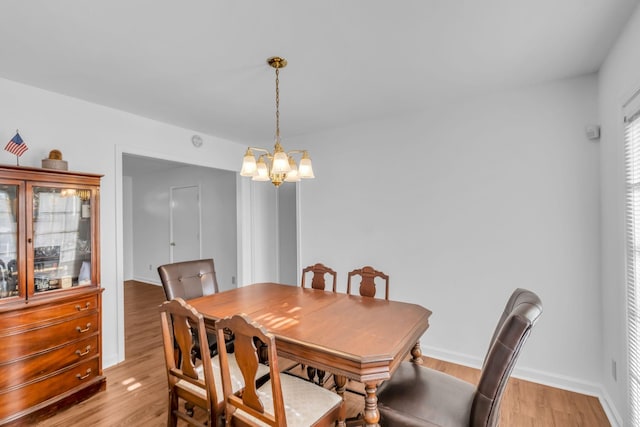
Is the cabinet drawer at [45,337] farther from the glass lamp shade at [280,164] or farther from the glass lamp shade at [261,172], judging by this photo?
the glass lamp shade at [280,164]

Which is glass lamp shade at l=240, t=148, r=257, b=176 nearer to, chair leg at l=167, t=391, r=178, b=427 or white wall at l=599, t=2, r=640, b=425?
chair leg at l=167, t=391, r=178, b=427

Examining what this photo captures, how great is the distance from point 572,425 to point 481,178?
198 centimetres

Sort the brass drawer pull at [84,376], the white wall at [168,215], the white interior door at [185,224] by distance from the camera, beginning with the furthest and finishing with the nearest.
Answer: the white interior door at [185,224] → the white wall at [168,215] → the brass drawer pull at [84,376]

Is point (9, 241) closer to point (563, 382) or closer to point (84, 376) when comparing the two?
point (84, 376)

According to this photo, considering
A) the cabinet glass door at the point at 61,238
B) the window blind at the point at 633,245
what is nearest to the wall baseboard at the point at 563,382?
the window blind at the point at 633,245

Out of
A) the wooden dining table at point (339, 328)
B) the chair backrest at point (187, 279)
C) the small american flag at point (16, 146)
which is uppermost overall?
the small american flag at point (16, 146)

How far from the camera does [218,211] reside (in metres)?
5.50

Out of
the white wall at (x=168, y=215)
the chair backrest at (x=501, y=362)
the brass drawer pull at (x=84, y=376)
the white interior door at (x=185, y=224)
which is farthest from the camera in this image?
the white interior door at (x=185, y=224)

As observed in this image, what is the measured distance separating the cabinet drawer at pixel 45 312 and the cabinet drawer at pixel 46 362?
0.78ft

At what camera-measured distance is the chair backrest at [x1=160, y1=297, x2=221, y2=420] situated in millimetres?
1558

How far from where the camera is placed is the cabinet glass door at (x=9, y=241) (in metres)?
2.15

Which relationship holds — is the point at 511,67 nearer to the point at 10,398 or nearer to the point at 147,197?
the point at 10,398

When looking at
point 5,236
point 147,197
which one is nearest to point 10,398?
point 5,236

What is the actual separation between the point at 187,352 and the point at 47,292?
1.50 meters
